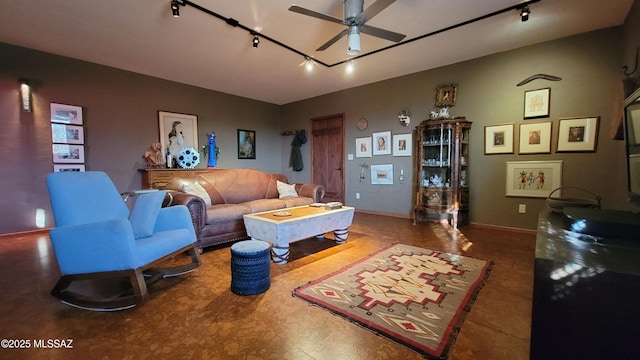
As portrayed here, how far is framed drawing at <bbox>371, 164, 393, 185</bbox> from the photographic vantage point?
510 cm

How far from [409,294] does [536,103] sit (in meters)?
3.44

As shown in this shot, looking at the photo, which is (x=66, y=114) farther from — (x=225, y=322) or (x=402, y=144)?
(x=402, y=144)

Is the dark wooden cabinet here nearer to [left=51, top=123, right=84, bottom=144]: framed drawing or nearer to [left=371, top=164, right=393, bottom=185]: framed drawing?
[left=51, top=123, right=84, bottom=144]: framed drawing

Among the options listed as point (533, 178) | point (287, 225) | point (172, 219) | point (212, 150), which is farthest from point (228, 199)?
point (533, 178)

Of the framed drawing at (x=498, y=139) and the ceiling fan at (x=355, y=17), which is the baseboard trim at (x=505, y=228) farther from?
the ceiling fan at (x=355, y=17)

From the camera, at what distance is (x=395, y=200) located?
5035mm

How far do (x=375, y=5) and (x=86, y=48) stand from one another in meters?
3.94

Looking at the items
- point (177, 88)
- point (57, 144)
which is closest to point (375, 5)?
point (177, 88)

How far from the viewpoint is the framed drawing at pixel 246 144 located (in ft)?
20.1

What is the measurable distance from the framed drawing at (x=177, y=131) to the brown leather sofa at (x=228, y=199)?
1.64 metres

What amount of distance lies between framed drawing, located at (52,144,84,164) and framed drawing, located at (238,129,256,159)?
2.77 meters

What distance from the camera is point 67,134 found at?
12.9ft

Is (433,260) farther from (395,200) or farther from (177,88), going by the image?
(177,88)

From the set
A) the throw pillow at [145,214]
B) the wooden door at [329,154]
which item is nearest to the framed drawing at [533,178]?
the wooden door at [329,154]
